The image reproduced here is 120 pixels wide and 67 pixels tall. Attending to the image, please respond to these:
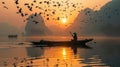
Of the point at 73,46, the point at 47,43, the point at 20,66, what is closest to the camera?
the point at 20,66

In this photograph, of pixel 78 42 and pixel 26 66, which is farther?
pixel 78 42

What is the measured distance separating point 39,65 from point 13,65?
336cm

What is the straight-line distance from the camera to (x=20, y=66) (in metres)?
45.2

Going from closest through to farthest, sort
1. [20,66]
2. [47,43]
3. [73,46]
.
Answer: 1. [20,66]
2. [73,46]
3. [47,43]

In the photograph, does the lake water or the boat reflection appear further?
the lake water

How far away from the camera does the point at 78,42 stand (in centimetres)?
10025

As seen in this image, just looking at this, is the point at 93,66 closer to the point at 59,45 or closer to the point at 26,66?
the point at 26,66

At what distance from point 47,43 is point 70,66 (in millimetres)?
59352

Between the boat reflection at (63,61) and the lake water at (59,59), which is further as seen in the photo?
the lake water at (59,59)

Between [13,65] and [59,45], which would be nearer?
[13,65]

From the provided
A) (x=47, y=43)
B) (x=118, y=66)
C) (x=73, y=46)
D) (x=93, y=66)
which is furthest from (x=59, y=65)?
(x=47, y=43)

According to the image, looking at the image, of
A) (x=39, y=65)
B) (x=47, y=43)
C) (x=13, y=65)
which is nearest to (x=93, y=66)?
(x=39, y=65)

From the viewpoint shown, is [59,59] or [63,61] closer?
[63,61]

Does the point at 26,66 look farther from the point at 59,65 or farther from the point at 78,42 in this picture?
the point at 78,42
